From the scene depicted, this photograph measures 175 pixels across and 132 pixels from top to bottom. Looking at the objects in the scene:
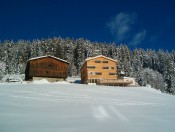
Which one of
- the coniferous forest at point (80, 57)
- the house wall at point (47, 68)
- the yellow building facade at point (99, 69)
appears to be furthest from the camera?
the coniferous forest at point (80, 57)

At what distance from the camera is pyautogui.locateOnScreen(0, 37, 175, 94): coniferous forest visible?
280ft

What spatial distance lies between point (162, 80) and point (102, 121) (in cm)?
9910

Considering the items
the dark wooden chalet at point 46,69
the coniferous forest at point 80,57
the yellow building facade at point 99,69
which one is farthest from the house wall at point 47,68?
the coniferous forest at point 80,57

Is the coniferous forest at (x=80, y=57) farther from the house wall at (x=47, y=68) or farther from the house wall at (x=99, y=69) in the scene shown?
the house wall at (x=47, y=68)

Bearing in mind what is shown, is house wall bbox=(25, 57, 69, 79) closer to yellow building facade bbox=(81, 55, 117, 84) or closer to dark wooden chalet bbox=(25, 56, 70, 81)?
dark wooden chalet bbox=(25, 56, 70, 81)

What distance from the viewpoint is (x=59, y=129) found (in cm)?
800

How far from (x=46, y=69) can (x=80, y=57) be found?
4319cm

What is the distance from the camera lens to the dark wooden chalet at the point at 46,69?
158 feet

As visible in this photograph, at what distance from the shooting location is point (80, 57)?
91.4 metres

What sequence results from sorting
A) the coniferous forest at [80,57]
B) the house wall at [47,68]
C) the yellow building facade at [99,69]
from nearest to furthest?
the house wall at [47,68]
the yellow building facade at [99,69]
the coniferous forest at [80,57]

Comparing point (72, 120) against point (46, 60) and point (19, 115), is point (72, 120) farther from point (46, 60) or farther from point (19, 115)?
point (46, 60)

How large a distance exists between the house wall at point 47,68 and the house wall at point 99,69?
18.4 ft

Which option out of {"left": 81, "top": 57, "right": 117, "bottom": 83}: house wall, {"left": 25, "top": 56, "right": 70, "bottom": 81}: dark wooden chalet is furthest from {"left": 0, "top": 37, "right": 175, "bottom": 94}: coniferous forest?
{"left": 25, "top": 56, "right": 70, "bottom": 81}: dark wooden chalet

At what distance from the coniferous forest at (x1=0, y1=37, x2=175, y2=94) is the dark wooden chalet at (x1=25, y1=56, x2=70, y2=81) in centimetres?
3155
